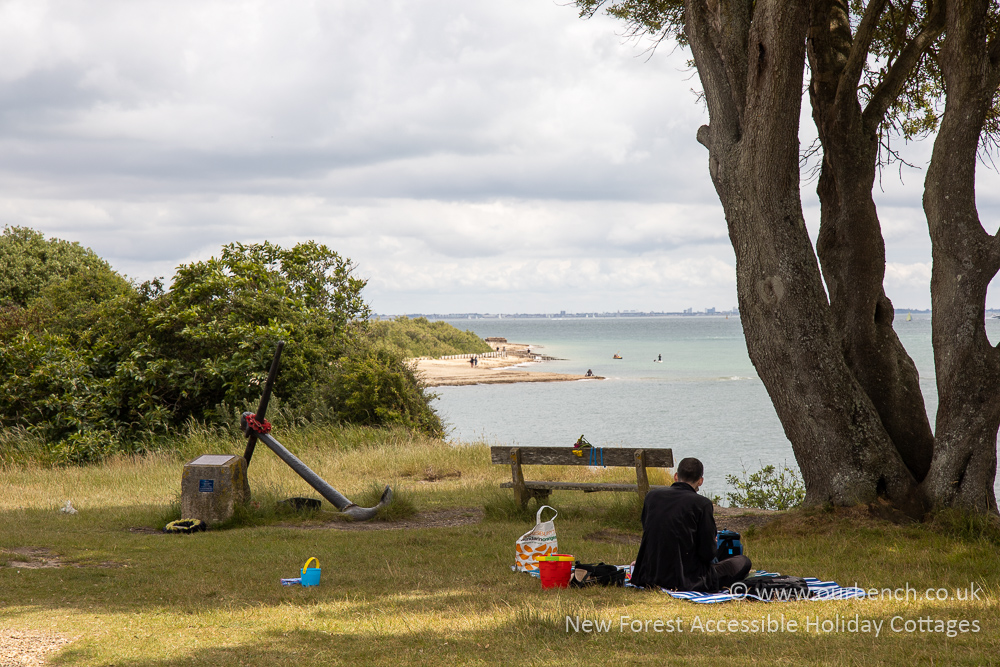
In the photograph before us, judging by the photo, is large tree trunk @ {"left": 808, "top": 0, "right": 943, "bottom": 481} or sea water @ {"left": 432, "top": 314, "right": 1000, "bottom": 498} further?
sea water @ {"left": 432, "top": 314, "right": 1000, "bottom": 498}

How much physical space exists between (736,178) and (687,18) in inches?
93.2

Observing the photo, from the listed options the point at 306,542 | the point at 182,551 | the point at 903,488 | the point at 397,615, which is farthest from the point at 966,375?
the point at 182,551

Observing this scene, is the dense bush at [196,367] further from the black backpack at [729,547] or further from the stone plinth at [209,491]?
the black backpack at [729,547]

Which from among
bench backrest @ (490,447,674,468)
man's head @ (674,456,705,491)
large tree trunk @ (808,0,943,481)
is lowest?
bench backrest @ (490,447,674,468)

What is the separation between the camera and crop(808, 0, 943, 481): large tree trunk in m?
9.33

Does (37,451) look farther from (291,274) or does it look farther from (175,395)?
(291,274)

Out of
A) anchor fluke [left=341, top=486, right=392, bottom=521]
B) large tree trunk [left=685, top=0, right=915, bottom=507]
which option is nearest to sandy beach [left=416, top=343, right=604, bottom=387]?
anchor fluke [left=341, top=486, right=392, bottom=521]

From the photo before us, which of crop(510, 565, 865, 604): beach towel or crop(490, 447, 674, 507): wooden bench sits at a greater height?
crop(490, 447, 674, 507): wooden bench

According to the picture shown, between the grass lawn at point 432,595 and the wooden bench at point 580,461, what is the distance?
0.99 feet

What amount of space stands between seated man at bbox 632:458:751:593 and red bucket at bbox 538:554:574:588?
0.60m

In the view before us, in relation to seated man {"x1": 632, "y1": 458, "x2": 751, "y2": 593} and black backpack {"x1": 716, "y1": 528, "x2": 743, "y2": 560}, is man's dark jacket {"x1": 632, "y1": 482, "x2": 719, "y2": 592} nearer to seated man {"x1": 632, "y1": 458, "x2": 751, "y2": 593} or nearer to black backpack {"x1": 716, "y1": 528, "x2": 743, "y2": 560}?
seated man {"x1": 632, "y1": 458, "x2": 751, "y2": 593}

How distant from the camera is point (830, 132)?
9859 mm

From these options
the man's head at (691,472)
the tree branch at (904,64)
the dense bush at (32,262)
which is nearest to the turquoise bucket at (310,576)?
the man's head at (691,472)

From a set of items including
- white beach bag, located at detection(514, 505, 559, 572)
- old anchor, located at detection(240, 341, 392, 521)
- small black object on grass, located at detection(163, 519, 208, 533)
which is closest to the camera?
white beach bag, located at detection(514, 505, 559, 572)
